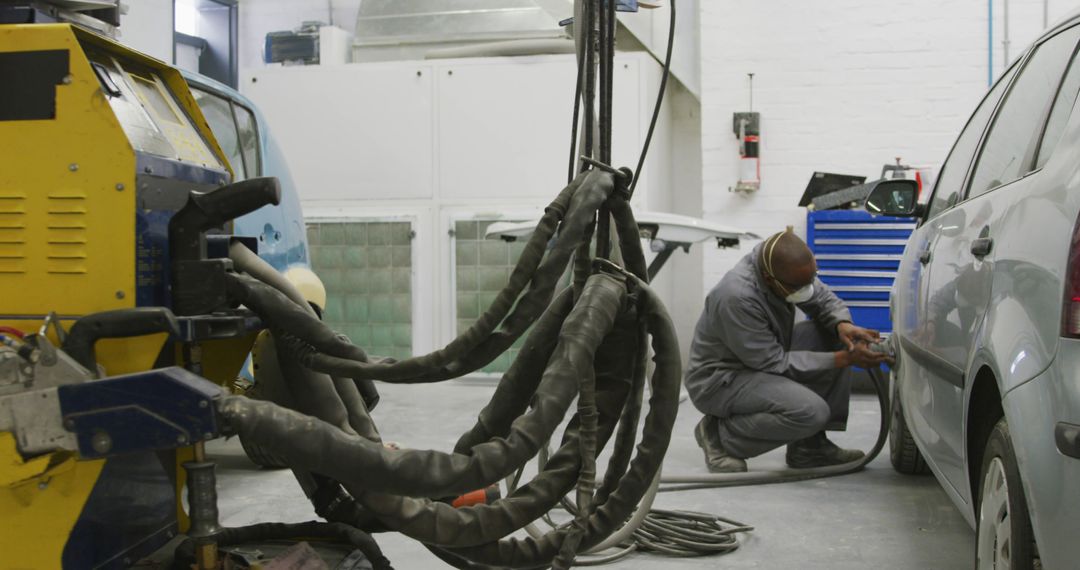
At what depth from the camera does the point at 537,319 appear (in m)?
2.04

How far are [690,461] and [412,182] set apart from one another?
10.6 ft

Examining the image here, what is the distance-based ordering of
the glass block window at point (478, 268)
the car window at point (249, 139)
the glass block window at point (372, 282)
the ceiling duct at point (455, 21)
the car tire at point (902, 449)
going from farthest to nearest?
the ceiling duct at point (455, 21)
the glass block window at point (372, 282)
the glass block window at point (478, 268)
the car window at point (249, 139)
the car tire at point (902, 449)

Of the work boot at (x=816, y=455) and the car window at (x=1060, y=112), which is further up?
the car window at (x=1060, y=112)

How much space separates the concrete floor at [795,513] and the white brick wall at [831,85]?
2525 millimetres

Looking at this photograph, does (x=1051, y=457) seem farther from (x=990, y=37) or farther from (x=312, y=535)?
(x=990, y=37)

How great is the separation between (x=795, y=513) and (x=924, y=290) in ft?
3.35

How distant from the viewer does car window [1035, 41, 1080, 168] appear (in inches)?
84.0

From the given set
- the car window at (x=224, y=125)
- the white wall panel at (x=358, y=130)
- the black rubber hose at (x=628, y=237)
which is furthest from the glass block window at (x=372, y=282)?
the black rubber hose at (x=628, y=237)

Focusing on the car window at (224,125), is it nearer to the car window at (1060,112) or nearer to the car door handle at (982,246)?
the car door handle at (982,246)

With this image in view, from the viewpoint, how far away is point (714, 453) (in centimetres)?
421

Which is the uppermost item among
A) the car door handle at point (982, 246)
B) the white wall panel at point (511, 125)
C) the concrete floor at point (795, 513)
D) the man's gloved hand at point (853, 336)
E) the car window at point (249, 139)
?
the white wall panel at point (511, 125)

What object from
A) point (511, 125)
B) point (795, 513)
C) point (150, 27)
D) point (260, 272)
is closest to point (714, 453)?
point (795, 513)

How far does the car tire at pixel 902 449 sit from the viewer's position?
3.97 m

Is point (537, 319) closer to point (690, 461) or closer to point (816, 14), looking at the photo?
point (690, 461)
